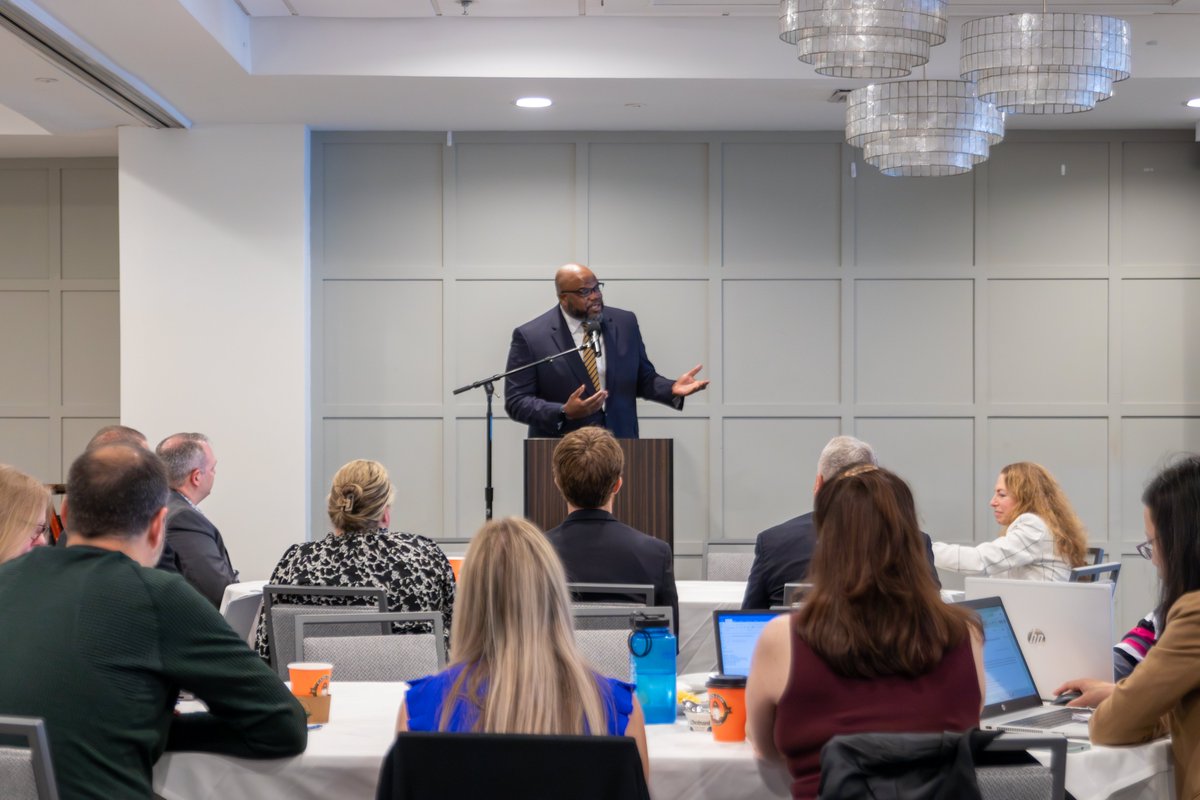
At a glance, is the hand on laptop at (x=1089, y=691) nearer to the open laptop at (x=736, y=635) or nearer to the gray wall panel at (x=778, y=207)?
the open laptop at (x=736, y=635)

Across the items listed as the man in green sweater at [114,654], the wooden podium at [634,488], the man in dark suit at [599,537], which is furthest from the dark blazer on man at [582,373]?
the man in green sweater at [114,654]

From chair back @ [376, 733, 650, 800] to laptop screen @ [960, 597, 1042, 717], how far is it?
1.27m

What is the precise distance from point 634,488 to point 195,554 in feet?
5.88

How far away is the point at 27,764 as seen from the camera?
6.68 ft

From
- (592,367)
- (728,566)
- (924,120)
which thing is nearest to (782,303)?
(592,367)

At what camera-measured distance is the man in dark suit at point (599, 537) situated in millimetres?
3805

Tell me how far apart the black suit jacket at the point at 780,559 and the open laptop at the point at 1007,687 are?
830 mm

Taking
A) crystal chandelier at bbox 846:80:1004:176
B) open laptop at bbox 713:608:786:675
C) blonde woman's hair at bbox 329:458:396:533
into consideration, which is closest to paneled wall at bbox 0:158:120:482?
blonde woman's hair at bbox 329:458:396:533

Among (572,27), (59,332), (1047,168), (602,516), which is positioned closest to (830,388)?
(1047,168)

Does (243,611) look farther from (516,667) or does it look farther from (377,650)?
(516,667)

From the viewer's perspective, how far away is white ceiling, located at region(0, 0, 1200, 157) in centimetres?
605

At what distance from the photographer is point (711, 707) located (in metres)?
2.54

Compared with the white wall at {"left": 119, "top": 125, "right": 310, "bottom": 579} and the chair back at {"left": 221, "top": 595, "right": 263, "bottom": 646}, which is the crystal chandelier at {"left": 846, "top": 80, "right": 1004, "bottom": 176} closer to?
the chair back at {"left": 221, "top": 595, "right": 263, "bottom": 646}

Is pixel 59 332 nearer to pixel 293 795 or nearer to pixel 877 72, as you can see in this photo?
→ pixel 877 72
